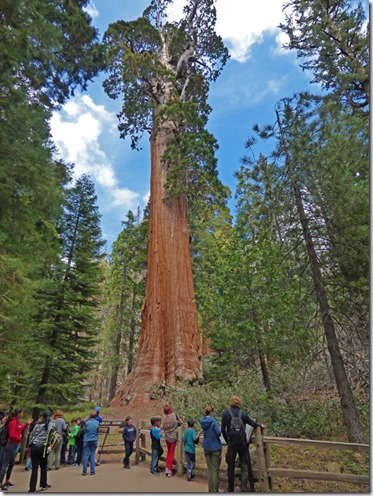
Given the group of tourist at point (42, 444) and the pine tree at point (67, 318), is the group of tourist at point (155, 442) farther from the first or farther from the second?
the pine tree at point (67, 318)

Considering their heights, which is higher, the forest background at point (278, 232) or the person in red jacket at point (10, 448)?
the forest background at point (278, 232)

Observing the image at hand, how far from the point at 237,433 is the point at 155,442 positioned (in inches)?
104

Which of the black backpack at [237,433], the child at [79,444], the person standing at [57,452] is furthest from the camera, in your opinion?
the child at [79,444]

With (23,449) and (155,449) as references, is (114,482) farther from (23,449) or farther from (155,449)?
(23,449)

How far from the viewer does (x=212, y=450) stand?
5121 mm

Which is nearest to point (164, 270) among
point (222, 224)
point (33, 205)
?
point (33, 205)

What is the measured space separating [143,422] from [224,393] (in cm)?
291

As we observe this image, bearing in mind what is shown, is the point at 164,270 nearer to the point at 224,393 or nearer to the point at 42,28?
the point at 224,393

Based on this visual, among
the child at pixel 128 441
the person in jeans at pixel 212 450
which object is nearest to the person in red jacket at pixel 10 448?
the child at pixel 128 441

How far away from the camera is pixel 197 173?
1399cm

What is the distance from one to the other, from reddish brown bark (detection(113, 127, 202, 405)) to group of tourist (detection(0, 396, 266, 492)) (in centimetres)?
356

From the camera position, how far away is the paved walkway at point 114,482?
216 inches

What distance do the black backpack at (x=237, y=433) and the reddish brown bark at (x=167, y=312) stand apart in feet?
21.8

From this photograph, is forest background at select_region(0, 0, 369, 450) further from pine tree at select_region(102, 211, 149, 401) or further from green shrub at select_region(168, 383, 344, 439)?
pine tree at select_region(102, 211, 149, 401)
